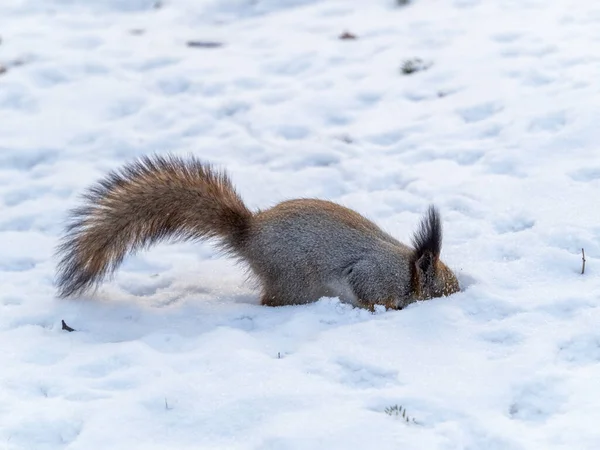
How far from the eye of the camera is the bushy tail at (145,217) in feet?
15.3

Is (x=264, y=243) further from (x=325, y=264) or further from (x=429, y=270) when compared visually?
(x=429, y=270)

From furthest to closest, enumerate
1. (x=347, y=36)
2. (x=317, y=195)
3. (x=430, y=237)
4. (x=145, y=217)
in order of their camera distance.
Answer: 1. (x=347, y=36)
2. (x=317, y=195)
3. (x=145, y=217)
4. (x=430, y=237)

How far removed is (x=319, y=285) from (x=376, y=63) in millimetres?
3413

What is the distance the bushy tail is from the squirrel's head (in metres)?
0.97

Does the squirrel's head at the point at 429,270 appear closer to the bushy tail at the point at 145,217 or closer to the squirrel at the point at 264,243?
the squirrel at the point at 264,243

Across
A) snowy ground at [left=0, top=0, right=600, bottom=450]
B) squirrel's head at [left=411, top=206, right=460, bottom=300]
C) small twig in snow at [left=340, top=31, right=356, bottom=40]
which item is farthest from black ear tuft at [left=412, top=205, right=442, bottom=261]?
small twig in snow at [left=340, top=31, right=356, bottom=40]

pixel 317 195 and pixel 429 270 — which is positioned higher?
pixel 429 270

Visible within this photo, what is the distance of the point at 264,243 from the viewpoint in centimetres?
478

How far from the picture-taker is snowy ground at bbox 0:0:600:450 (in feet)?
11.6

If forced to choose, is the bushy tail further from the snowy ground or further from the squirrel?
the snowy ground

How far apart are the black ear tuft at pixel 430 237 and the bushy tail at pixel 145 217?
3.18ft

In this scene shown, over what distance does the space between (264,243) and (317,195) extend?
54.7 inches

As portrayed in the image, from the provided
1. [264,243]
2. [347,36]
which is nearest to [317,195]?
[264,243]

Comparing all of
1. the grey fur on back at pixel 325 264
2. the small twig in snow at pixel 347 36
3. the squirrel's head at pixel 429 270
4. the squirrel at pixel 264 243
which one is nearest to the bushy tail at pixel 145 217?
the squirrel at pixel 264 243
